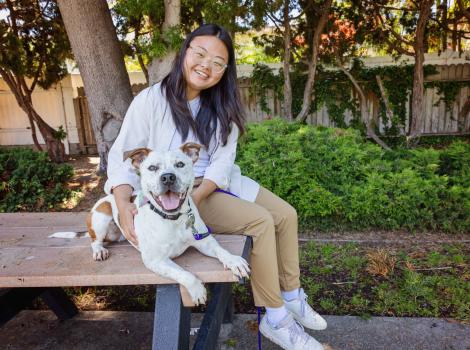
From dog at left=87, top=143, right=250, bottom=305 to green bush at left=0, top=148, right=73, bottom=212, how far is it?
350 cm

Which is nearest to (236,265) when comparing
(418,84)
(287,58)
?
(287,58)

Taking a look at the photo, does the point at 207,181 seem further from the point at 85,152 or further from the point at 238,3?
the point at 85,152

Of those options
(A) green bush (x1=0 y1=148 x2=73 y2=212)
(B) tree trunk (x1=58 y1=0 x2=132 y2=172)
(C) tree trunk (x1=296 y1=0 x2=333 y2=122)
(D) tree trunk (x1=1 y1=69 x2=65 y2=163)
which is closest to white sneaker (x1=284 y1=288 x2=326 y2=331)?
(B) tree trunk (x1=58 y1=0 x2=132 y2=172)

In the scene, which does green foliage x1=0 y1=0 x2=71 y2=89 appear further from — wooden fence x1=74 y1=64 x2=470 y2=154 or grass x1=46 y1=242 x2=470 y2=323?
grass x1=46 y1=242 x2=470 y2=323

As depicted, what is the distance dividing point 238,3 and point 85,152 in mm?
6206

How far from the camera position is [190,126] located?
2.38 m

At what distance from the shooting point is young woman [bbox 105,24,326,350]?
222cm

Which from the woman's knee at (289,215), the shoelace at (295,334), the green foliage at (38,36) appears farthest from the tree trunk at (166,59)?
the green foliage at (38,36)

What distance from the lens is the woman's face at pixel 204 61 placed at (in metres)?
2.29

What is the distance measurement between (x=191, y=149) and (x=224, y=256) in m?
0.63

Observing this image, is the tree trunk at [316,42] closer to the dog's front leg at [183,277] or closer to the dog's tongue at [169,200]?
the dog's tongue at [169,200]

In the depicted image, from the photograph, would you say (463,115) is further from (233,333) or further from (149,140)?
(149,140)

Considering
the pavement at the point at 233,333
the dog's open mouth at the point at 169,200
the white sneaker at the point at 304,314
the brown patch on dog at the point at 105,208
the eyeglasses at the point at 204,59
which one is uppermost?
the eyeglasses at the point at 204,59

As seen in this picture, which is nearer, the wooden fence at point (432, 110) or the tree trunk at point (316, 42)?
the tree trunk at point (316, 42)
